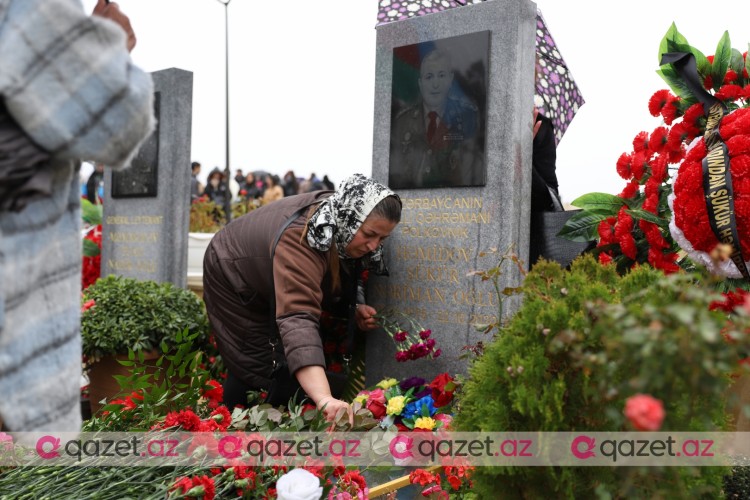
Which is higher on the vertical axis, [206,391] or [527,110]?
[527,110]

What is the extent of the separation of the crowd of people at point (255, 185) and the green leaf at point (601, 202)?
10.3 m

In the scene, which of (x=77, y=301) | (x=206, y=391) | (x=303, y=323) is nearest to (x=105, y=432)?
(x=206, y=391)

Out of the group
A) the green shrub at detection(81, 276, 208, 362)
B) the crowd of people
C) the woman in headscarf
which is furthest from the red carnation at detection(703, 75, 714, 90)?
the crowd of people

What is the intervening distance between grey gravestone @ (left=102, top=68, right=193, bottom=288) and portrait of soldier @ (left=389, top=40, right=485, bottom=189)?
7.47 ft

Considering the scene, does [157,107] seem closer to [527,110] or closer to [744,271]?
[527,110]

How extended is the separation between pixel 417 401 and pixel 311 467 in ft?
3.91

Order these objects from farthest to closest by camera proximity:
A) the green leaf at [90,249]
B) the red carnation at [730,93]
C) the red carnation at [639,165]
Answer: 1. the green leaf at [90,249]
2. the red carnation at [639,165]
3. the red carnation at [730,93]

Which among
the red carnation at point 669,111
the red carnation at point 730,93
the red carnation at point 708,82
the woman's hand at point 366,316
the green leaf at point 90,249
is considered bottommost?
the woman's hand at point 366,316

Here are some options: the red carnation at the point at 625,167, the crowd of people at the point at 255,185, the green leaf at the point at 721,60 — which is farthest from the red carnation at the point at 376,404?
the crowd of people at the point at 255,185

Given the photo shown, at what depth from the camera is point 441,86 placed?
3797mm

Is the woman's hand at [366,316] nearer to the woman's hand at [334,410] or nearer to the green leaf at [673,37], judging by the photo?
the woman's hand at [334,410]

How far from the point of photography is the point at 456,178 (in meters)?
3.68

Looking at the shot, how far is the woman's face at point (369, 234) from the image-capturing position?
119 inches

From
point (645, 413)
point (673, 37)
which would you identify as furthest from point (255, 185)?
point (645, 413)
